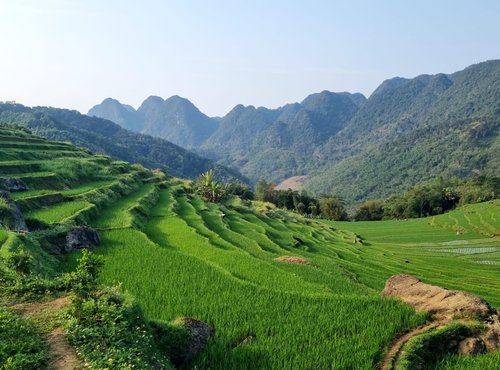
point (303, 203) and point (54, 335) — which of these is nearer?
point (54, 335)

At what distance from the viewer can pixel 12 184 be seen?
1144 inches

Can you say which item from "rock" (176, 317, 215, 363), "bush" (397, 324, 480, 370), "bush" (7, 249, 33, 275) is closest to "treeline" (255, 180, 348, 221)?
"bush" (7, 249, 33, 275)

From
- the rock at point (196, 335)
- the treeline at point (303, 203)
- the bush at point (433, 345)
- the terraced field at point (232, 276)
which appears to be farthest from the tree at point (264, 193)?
the rock at point (196, 335)

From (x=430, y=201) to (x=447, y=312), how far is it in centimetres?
9799

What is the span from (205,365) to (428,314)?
6.44m

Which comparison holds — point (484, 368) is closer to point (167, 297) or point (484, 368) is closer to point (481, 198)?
point (167, 297)

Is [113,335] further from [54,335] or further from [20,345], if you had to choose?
[20,345]

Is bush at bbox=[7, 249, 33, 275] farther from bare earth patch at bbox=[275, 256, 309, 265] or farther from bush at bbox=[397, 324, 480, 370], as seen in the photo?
bare earth patch at bbox=[275, 256, 309, 265]

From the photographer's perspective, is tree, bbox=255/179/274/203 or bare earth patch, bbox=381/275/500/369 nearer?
bare earth patch, bbox=381/275/500/369

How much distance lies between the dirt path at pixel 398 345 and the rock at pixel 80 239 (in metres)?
13.6

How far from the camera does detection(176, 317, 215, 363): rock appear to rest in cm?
891

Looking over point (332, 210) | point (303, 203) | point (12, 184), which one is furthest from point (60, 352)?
point (303, 203)

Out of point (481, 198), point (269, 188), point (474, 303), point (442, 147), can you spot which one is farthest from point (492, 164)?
point (474, 303)

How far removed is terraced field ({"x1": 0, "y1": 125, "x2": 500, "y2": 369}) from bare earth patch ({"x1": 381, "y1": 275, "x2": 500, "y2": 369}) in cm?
30
